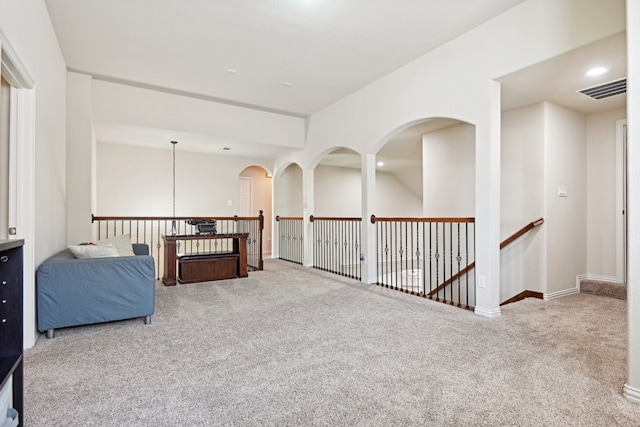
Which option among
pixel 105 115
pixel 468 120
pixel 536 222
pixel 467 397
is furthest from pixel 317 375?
pixel 105 115

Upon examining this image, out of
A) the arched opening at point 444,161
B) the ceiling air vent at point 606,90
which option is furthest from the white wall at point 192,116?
the ceiling air vent at point 606,90

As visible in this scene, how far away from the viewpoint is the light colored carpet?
159 centimetres

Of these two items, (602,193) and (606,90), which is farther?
A: (602,193)

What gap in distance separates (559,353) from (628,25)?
2069 mm

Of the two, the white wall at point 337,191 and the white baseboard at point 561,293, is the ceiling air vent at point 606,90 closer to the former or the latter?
the white baseboard at point 561,293

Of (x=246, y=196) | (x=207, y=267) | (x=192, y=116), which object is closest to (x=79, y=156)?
(x=192, y=116)

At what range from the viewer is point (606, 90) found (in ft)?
11.6

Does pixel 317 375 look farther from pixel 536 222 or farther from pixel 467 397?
pixel 536 222

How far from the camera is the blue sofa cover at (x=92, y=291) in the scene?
2.56m

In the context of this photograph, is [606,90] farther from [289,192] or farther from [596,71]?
[289,192]

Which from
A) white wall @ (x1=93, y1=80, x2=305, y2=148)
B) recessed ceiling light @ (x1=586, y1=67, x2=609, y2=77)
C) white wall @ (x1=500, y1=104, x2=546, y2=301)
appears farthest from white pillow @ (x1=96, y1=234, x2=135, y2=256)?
recessed ceiling light @ (x1=586, y1=67, x2=609, y2=77)

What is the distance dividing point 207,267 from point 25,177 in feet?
8.98

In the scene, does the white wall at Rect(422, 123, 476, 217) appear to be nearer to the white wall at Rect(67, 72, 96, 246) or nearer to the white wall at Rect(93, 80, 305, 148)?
the white wall at Rect(93, 80, 305, 148)

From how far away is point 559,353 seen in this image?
229 centimetres
